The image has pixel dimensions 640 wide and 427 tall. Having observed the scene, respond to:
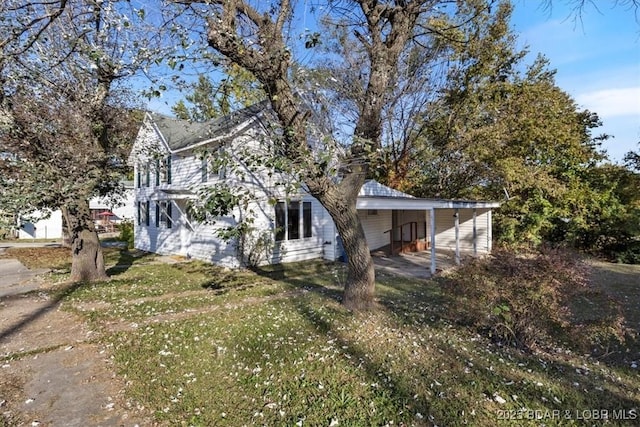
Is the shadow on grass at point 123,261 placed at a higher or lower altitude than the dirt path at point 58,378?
lower

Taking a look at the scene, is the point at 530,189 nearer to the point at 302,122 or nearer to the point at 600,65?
the point at 600,65

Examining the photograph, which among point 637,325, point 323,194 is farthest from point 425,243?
point 323,194

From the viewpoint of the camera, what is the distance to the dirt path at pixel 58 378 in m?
3.04

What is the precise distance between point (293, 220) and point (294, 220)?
0.05 meters

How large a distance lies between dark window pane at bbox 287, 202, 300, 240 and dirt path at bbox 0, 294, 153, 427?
721cm

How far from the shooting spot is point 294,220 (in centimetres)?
1235

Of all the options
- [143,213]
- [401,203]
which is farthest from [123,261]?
[401,203]

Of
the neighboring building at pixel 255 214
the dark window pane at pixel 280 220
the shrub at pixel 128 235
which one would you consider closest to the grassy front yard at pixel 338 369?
the neighboring building at pixel 255 214

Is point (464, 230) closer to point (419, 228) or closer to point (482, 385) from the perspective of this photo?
point (419, 228)

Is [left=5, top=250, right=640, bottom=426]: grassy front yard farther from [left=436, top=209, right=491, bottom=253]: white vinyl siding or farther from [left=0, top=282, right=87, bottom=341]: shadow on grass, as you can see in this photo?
[left=436, top=209, right=491, bottom=253]: white vinyl siding

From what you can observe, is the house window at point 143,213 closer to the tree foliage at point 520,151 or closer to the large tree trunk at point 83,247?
the large tree trunk at point 83,247

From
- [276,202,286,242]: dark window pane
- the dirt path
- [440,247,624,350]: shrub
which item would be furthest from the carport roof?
the dirt path

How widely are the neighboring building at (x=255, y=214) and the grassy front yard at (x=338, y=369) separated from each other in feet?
10.7

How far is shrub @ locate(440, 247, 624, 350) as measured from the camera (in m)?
4.16
